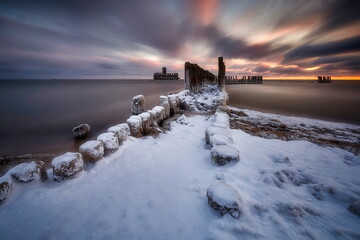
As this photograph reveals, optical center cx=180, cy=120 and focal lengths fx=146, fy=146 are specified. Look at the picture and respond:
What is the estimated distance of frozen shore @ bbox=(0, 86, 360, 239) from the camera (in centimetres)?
140

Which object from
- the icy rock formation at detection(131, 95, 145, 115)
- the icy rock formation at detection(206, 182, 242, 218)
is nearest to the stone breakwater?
the icy rock formation at detection(131, 95, 145, 115)

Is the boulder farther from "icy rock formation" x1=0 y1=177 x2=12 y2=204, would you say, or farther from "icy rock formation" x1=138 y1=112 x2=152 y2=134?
"icy rock formation" x1=0 y1=177 x2=12 y2=204

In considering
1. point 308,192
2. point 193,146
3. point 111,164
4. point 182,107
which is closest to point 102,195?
point 111,164

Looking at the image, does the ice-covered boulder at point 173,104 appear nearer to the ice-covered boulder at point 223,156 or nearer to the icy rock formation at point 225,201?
the ice-covered boulder at point 223,156

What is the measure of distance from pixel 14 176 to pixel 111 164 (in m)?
1.16

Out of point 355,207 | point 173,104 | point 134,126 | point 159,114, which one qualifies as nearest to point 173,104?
point 173,104

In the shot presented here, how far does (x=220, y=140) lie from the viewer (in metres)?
2.75

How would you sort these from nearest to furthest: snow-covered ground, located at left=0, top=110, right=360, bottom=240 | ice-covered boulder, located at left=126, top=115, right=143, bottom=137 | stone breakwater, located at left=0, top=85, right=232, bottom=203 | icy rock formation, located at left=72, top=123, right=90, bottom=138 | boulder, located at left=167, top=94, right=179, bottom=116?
snow-covered ground, located at left=0, top=110, right=360, bottom=240 < stone breakwater, located at left=0, top=85, right=232, bottom=203 < ice-covered boulder, located at left=126, top=115, right=143, bottom=137 < icy rock formation, located at left=72, top=123, right=90, bottom=138 < boulder, located at left=167, top=94, right=179, bottom=116

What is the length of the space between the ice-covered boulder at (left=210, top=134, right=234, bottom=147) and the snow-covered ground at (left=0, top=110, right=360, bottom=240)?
11.5 inches

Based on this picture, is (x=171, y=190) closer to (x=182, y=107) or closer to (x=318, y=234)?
(x=318, y=234)

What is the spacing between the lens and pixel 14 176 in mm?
1922

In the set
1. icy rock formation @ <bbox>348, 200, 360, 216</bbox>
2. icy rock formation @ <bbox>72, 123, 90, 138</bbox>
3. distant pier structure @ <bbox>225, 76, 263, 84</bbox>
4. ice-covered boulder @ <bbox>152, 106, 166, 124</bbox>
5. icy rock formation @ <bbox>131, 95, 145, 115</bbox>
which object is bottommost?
icy rock formation @ <bbox>72, 123, 90, 138</bbox>

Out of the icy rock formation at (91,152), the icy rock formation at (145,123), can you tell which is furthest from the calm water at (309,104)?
the icy rock formation at (91,152)

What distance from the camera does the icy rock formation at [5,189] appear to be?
1711mm
